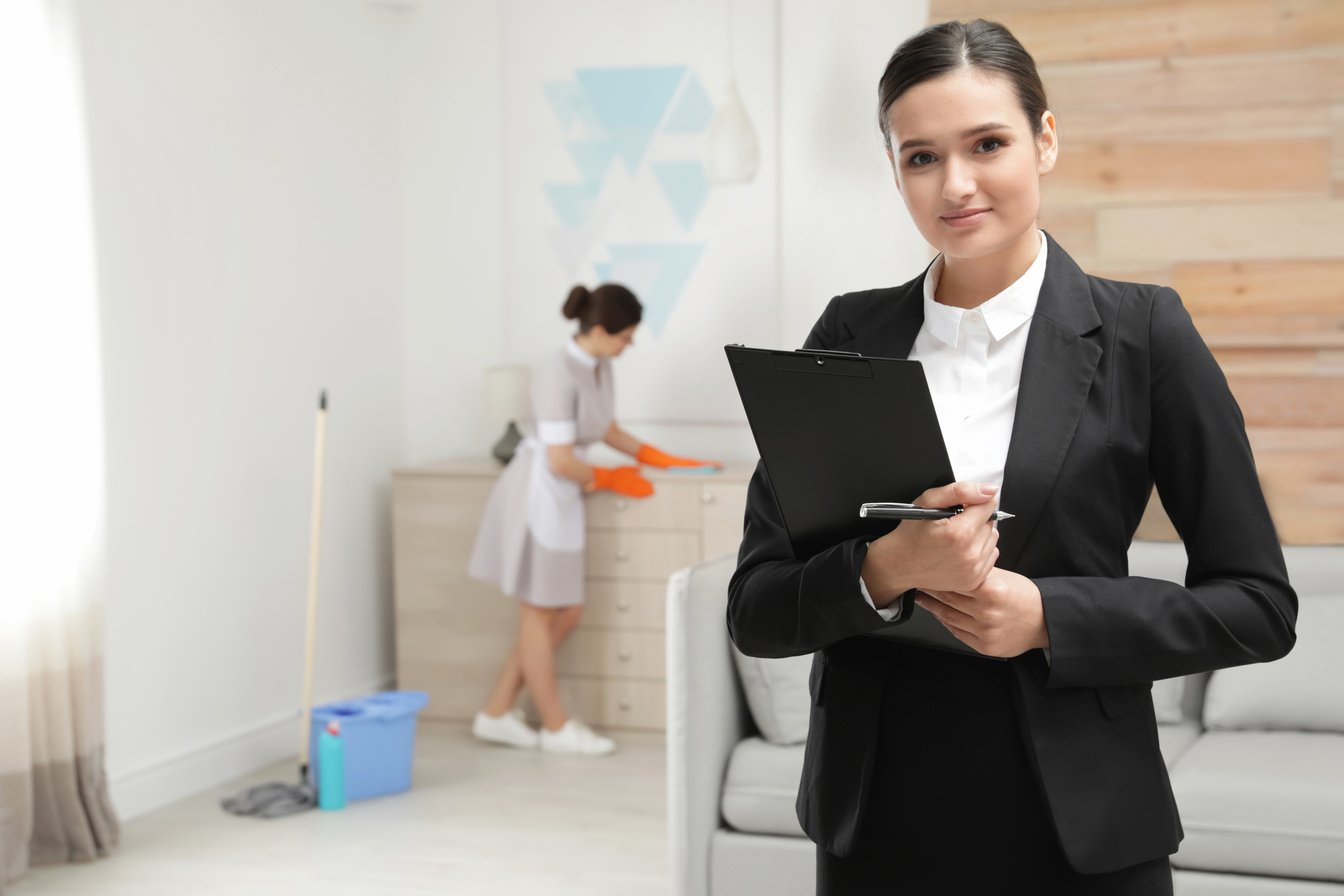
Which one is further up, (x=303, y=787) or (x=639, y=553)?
(x=639, y=553)

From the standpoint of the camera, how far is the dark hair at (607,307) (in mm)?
4367

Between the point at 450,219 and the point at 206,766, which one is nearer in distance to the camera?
the point at 206,766

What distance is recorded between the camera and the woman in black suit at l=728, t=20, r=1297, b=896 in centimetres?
105

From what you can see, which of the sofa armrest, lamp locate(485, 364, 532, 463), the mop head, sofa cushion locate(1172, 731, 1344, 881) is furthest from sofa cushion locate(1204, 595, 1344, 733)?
lamp locate(485, 364, 532, 463)

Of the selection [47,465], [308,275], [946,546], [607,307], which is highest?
[308,275]

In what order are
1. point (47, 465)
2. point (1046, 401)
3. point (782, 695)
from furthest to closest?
1. point (47, 465)
2. point (782, 695)
3. point (1046, 401)

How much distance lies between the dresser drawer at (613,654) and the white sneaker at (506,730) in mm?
247

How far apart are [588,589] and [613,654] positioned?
23cm

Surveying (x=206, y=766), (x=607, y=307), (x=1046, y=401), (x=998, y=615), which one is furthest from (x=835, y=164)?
(x=998, y=615)

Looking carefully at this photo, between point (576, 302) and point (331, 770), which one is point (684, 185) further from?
point (331, 770)

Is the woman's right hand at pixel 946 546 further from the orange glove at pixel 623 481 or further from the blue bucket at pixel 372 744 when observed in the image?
the orange glove at pixel 623 481

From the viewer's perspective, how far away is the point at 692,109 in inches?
193

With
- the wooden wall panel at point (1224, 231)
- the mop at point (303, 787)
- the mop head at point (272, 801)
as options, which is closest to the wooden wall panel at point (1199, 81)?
the wooden wall panel at point (1224, 231)

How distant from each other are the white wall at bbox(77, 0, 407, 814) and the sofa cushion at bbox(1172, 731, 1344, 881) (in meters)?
2.75
